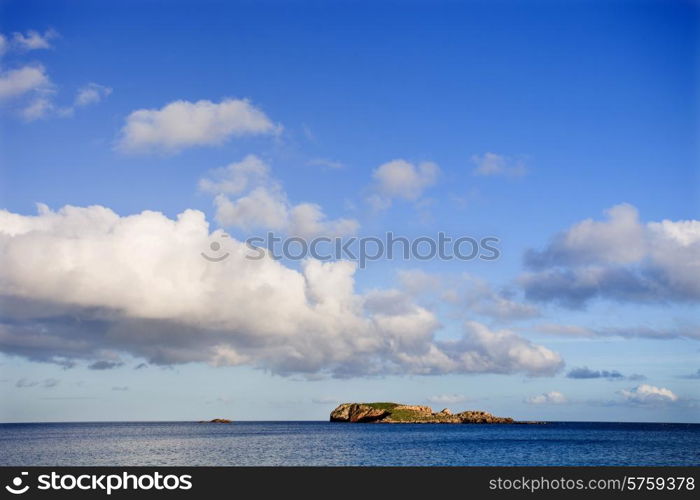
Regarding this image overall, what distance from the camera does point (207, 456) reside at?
121938mm
